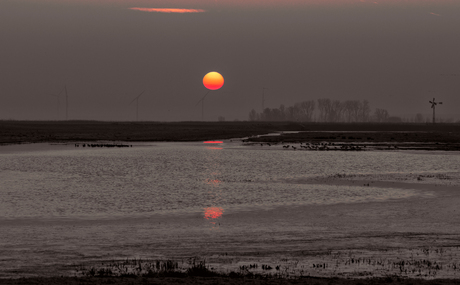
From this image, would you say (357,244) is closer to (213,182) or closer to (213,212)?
(213,212)

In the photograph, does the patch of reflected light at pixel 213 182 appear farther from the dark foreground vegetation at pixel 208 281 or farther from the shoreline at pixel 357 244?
the dark foreground vegetation at pixel 208 281

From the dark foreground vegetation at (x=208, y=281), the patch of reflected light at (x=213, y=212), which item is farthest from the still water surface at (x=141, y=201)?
the dark foreground vegetation at (x=208, y=281)

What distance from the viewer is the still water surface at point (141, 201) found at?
16.1m

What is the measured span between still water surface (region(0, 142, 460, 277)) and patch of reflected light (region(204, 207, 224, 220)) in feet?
0.14

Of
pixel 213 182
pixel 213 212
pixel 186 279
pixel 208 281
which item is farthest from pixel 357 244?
pixel 213 182

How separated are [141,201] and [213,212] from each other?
4.71 m

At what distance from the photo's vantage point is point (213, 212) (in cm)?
2311

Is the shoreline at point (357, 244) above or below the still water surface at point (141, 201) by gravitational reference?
below

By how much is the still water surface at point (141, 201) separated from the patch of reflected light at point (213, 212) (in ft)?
0.14

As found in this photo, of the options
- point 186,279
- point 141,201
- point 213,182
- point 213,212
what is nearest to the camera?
point 186,279

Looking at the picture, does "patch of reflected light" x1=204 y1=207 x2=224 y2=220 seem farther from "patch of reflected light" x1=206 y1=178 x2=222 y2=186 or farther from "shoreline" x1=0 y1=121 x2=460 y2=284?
"patch of reflected light" x1=206 y1=178 x2=222 y2=186

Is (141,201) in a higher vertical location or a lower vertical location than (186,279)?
higher

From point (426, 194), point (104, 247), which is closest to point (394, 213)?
point (426, 194)

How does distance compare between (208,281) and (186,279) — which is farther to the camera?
(186,279)
